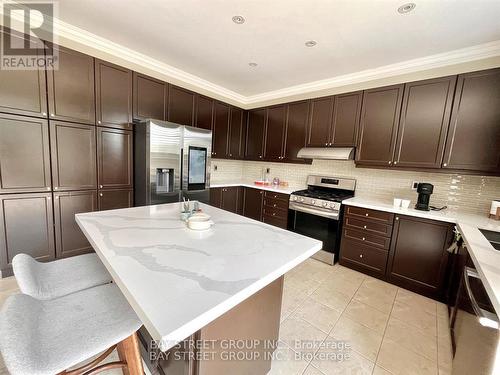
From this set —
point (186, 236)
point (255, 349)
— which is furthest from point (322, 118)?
point (255, 349)

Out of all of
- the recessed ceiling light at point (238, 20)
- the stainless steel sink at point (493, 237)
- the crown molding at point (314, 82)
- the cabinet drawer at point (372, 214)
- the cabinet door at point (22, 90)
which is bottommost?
the cabinet drawer at point (372, 214)

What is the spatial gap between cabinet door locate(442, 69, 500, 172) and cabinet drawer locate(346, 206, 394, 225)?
82 centimetres

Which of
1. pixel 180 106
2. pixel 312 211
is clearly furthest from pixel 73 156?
pixel 312 211

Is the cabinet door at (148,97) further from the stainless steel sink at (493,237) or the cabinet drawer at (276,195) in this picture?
the stainless steel sink at (493,237)

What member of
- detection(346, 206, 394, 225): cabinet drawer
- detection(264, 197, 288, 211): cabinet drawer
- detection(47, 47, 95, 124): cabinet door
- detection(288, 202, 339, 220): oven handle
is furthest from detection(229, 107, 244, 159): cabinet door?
detection(346, 206, 394, 225): cabinet drawer

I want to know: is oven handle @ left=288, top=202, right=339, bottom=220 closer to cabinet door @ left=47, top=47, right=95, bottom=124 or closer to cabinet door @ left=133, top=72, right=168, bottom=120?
cabinet door @ left=133, top=72, right=168, bottom=120

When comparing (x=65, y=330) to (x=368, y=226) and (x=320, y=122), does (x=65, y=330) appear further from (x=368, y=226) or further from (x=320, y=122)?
(x=320, y=122)

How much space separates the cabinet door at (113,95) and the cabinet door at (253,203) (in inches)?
88.4

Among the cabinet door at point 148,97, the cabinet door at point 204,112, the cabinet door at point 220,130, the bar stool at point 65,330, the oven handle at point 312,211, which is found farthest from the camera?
the cabinet door at point 220,130

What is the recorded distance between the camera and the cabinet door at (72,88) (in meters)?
2.23

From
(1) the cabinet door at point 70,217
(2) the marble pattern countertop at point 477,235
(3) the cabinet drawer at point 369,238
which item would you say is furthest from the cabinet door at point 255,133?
(1) the cabinet door at point 70,217

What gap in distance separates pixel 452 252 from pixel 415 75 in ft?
6.74

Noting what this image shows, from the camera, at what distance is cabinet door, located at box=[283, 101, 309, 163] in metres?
3.51

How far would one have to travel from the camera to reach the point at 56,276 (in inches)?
44.6
